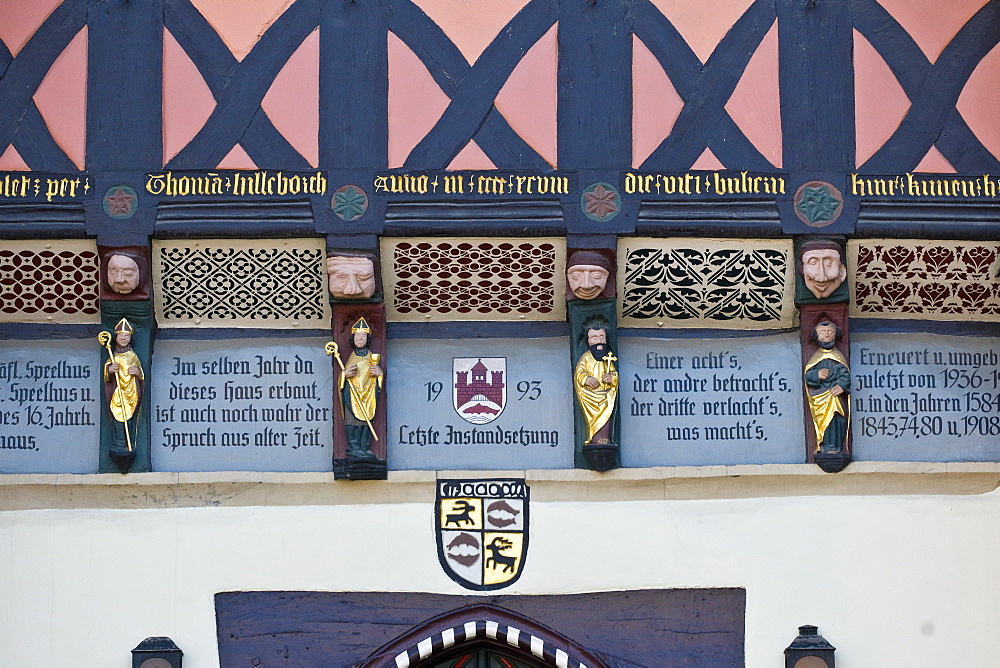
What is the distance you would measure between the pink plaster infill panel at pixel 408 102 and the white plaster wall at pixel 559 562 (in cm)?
190

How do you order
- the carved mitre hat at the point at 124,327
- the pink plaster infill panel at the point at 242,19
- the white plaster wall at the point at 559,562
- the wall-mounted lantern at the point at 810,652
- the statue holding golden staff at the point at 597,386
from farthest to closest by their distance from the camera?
the pink plaster infill panel at the point at 242,19
the carved mitre hat at the point at 124,327
the statue holding golden staff at the point at 597,386
the white plaster wall at the point at 559,562
the wall-mounted lantern at the point at 810,652

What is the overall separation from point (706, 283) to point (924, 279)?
114 cm

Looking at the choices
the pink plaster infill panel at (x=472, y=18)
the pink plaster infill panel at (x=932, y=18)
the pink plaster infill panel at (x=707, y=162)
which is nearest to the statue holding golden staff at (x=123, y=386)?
the pink plaster infill panel at (x=472, y=18)

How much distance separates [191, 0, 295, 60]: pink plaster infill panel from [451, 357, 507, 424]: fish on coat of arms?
2028mm

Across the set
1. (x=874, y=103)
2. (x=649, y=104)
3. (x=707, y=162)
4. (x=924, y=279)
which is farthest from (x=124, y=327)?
(x=924, y=279)

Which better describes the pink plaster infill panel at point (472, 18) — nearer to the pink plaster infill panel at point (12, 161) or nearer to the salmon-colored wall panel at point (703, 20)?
the salmon-colored wall panel at point (703, 20)

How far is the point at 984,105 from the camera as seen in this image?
28.1 ft

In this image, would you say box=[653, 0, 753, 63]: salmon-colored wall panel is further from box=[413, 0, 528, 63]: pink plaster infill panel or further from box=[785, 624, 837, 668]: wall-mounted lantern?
box=[785, 624, 837, 668]: wall-mounted lantern

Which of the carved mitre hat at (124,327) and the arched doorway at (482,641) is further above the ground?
the carved mitre hat at (124,327)

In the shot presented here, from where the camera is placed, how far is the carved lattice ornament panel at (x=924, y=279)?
27.9 ft

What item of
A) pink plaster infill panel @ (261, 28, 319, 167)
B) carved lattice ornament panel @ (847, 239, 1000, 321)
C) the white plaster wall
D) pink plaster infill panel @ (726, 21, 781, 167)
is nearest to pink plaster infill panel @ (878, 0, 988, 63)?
pink plaster infill panel @ (726, 21, 781, 167)

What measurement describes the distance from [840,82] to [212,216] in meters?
3.34

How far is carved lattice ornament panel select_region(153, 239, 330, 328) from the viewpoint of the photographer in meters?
8.59

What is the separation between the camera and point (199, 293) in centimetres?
872
